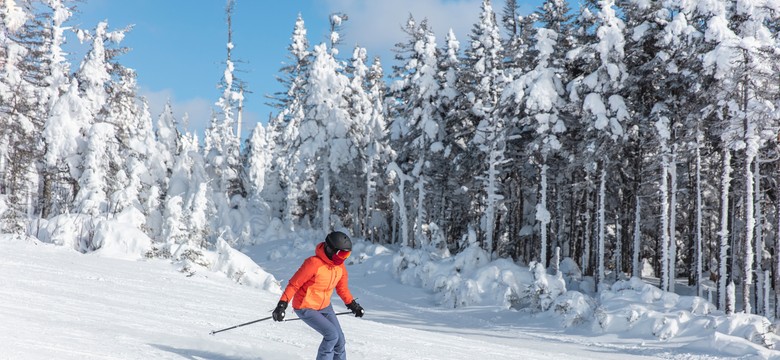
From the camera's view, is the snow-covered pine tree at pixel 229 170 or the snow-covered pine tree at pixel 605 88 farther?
the snow-covered pine tree at pixel 229 170

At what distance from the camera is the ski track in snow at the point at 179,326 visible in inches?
281

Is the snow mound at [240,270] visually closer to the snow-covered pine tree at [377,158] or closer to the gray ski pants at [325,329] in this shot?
the gray ski pants at [325,329]

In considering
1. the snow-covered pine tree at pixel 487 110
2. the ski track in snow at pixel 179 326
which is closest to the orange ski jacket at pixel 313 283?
the ski track in snow at pixel 179 326

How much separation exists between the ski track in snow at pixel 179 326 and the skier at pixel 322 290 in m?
1.53

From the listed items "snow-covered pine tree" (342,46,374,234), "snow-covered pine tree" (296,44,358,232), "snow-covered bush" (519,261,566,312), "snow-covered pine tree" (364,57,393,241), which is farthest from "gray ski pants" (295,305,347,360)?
"snow-covered pine tree" (342,46,374,234)

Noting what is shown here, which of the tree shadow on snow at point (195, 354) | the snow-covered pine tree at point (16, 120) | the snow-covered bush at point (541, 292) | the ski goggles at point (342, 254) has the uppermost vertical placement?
the snow-covered pine tree at point (16, 120)

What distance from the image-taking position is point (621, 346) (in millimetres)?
15297

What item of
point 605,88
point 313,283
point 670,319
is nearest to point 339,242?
point 313,283

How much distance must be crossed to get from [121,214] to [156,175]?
48.2ft

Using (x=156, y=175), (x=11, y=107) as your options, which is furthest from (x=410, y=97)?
(x=11, y=107)

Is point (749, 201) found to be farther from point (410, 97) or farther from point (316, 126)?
point (316, 126)

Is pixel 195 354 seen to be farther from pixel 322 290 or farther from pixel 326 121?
pixel 326 121

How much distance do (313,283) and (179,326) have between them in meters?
3.62

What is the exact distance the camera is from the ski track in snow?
714cm
